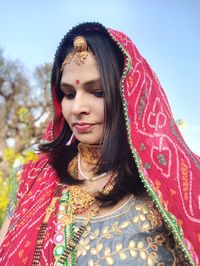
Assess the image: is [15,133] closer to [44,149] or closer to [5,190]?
[5,190]

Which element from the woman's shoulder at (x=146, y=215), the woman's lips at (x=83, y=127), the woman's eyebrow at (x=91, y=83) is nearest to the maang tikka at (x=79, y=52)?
the woman's eyebrow at (x=91, y=83)

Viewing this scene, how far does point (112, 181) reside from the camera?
2047 millimetres

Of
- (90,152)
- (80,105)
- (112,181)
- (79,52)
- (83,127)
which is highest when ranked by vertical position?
(79,52)

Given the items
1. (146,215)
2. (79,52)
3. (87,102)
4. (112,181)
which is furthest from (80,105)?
(146,215)

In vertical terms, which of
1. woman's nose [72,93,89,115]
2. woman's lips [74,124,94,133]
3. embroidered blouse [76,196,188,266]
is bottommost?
embroidered blouse [76,196,188,266]

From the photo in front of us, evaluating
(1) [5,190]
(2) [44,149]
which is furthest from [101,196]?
(1) [5,190]

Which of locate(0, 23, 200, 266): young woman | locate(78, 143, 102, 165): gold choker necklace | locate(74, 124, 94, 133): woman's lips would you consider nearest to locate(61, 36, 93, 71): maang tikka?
locate(0, 23, 200, 266): young woman

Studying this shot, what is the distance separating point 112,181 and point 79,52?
0.65 metres

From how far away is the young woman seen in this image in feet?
5.90

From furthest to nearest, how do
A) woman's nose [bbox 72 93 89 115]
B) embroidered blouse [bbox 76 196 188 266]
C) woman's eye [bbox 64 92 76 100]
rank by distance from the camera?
1. woman's eye [bbox 64 92 76 100]
2. woman's nose [bbox 72 93 89 115]
3. embroidered blouse [bbox 76 196 188 266]

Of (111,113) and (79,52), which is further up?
(79,52)

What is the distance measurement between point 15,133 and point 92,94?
1836 centimetres

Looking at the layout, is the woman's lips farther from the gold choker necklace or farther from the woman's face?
the gold choker necklace

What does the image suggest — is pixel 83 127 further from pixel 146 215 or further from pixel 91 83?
pixel 146 215
